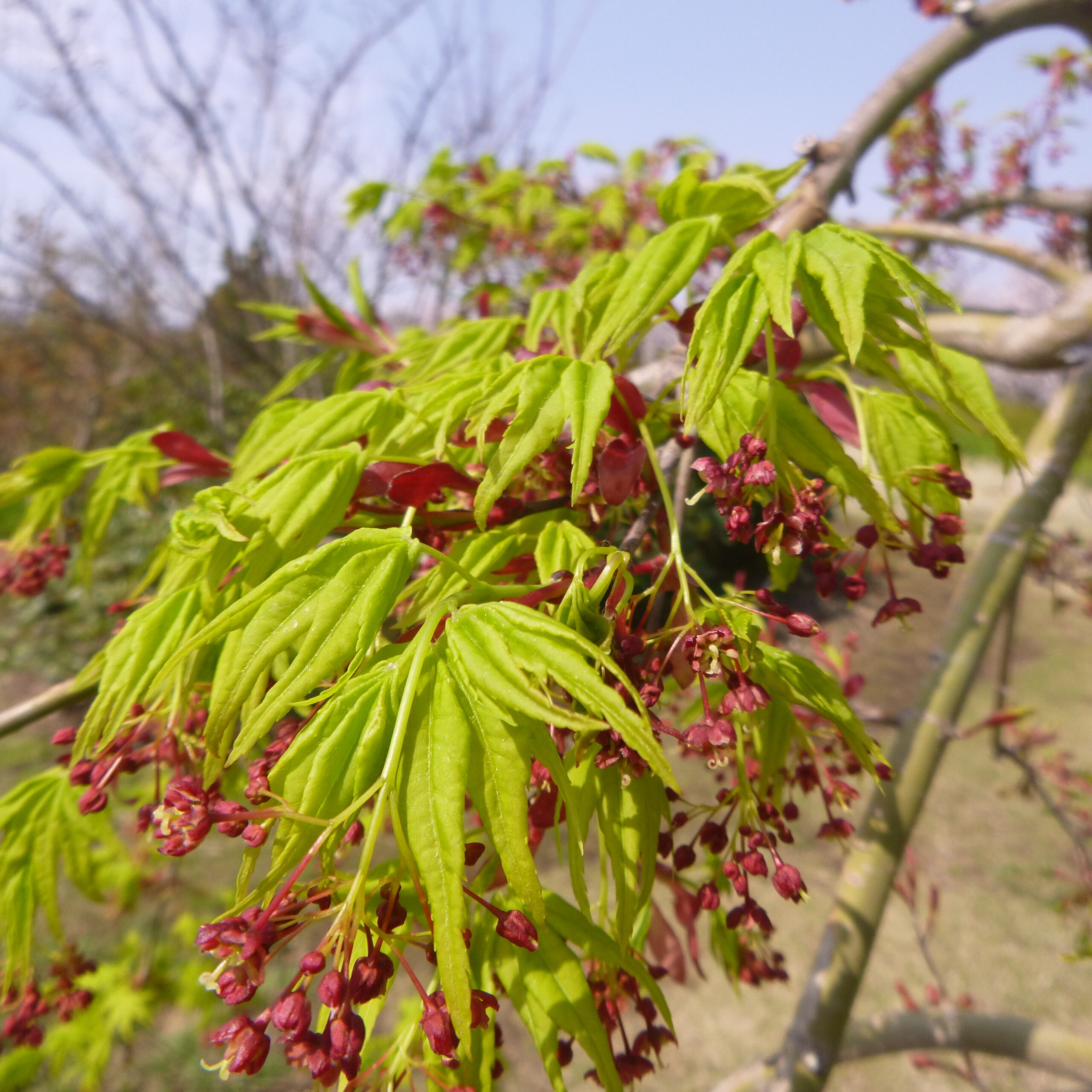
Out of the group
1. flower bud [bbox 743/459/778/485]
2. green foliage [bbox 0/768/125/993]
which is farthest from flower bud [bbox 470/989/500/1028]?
green foliage [bbox 0/768/125/993]

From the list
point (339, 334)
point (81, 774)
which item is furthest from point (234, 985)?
point (339, 334)

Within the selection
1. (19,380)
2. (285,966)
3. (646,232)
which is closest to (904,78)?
(646,232)

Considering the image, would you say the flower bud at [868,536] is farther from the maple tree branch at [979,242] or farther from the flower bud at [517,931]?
the maple tree branch at [979,242]

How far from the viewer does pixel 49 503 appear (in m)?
1.12

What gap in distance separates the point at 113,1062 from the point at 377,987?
330 centimetres

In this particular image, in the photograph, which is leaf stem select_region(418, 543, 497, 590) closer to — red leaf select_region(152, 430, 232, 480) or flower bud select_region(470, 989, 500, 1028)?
flower bud select_region(470, 989, 500, 1028)

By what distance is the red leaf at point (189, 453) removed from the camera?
40.5 inches

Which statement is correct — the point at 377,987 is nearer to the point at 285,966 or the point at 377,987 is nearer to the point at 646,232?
the point at 646,232

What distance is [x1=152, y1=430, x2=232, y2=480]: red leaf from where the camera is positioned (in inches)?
40.5

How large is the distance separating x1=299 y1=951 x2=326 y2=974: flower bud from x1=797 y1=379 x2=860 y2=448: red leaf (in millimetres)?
699

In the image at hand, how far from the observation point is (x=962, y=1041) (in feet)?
4.34

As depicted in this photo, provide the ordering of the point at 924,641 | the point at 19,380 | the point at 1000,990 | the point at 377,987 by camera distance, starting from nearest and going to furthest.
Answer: the point at 377,987 → the point at 1000,990 → the point at 924,641 → the point at 19,380

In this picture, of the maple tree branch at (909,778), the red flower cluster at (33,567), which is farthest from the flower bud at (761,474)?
the red flower cluster at (33,567)

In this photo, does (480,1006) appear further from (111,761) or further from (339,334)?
(339,334)
